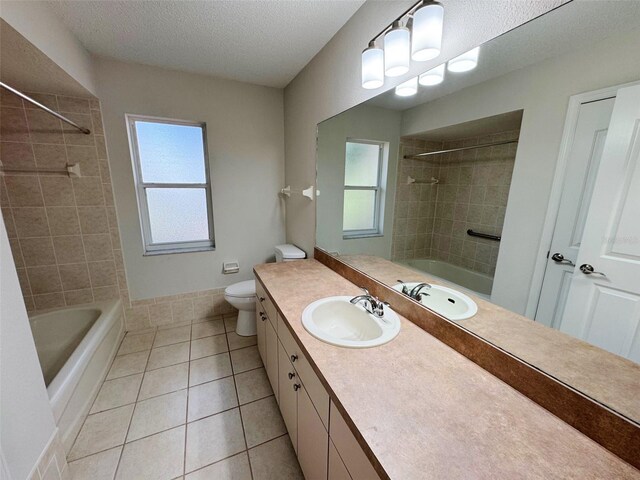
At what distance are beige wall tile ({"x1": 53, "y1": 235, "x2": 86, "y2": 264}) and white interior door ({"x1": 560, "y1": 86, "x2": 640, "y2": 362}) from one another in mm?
3105

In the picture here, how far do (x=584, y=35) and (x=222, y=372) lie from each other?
2464mm

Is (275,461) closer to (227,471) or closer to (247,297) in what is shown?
(227,471)

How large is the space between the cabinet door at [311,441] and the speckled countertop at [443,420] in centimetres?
25

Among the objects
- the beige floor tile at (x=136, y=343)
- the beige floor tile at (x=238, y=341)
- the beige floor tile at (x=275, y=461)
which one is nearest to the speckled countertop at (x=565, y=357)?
the beige floor tile at (x=275, y=461)

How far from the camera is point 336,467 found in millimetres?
798

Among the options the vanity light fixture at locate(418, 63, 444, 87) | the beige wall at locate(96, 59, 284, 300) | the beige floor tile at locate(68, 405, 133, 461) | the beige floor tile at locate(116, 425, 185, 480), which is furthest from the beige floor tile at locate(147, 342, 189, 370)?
the vanity light fixture at locate(418, 63, 444, 87)

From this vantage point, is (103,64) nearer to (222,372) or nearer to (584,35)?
(222,372)

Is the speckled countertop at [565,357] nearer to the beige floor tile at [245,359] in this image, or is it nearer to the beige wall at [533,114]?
the beige wall at [533,114]

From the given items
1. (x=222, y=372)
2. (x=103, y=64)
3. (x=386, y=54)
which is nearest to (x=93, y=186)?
(x=103, y=64)

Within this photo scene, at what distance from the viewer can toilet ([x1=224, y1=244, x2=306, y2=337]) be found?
221 centimetres

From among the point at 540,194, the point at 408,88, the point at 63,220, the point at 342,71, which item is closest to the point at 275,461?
the point at 540,194

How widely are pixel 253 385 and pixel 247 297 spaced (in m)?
0.71

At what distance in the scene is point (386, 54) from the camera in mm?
1081

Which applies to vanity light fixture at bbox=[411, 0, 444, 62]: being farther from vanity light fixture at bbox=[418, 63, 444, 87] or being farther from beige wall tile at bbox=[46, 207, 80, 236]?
beige wall tile at bbox=[46, 207, 80, 236]
